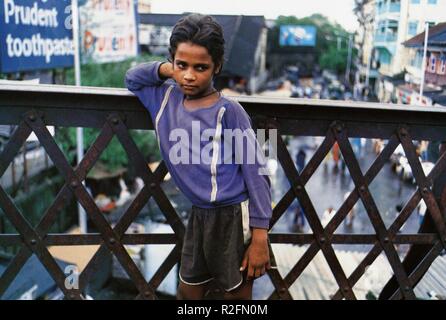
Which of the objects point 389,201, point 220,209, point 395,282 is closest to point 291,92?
point 389,201

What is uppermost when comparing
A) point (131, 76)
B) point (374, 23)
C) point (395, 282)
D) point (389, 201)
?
point (374, 23)

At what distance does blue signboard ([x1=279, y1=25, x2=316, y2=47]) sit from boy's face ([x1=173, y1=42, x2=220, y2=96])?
369 centimetres

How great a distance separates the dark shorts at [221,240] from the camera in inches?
71.7

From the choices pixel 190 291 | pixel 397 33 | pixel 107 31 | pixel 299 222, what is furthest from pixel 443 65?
pixel 107 31

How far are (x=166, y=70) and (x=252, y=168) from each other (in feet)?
1.65

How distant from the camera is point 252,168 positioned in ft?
5.84

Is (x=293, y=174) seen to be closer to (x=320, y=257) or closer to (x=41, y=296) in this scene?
(x=41, y=296)

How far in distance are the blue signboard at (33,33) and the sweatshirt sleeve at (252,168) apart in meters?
6.50

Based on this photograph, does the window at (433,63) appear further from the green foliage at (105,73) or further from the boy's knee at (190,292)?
the green foliage at (105,73)

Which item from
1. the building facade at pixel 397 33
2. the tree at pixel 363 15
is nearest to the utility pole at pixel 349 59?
the tree at pixel 363 15

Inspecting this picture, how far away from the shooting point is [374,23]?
395 centimetres

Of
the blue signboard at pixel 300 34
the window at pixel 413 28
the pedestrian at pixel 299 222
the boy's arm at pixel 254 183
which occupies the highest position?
the window at pixel 413 28

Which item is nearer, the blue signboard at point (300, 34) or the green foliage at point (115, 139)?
the blue signboard at point (300, 34)

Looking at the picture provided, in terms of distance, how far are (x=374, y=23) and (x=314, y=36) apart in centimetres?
145
